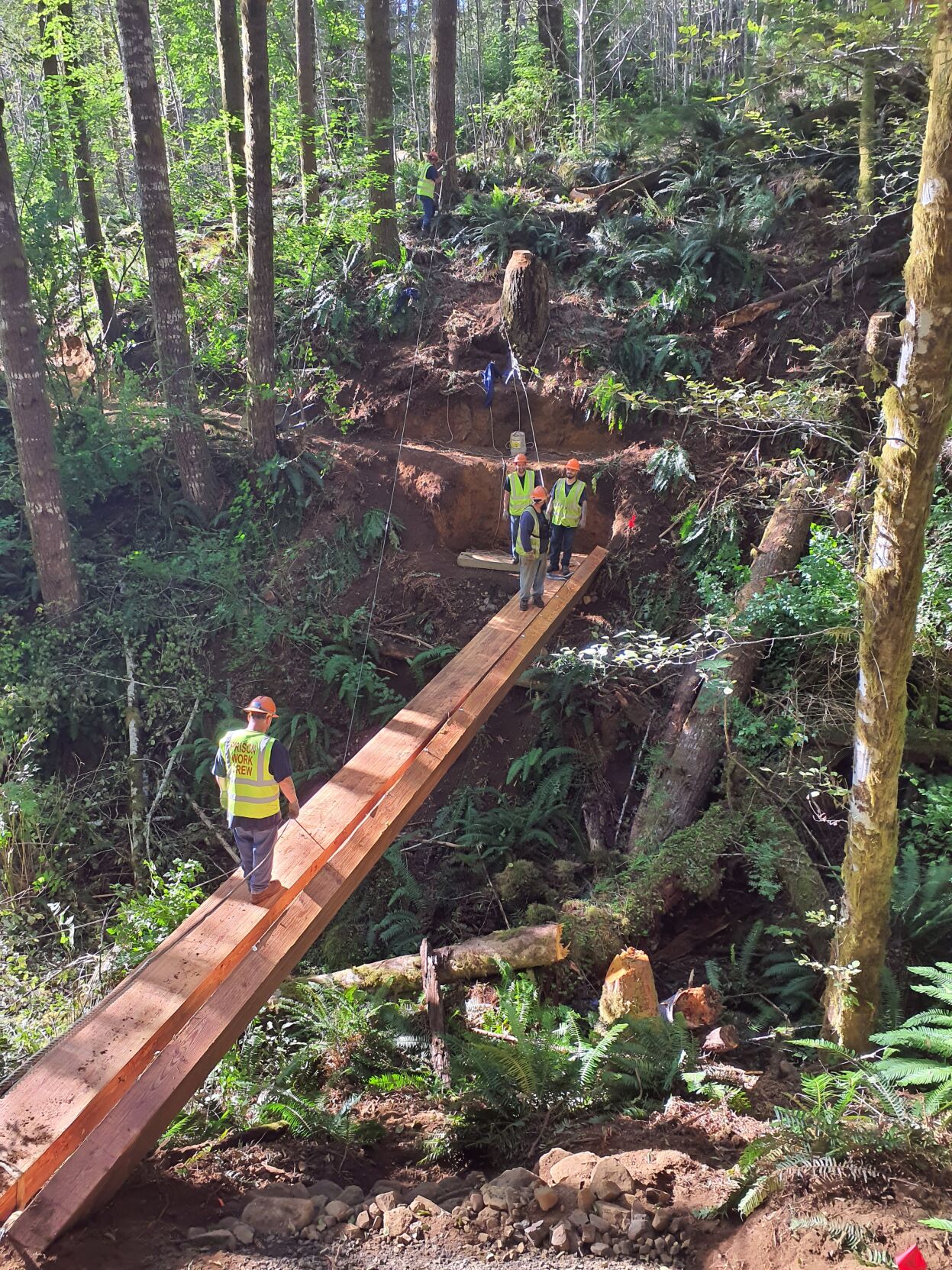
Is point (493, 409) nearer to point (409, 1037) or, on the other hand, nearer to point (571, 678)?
point (571, 678)

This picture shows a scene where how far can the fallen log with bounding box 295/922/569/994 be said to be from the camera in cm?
696

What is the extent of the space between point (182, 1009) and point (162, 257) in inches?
455

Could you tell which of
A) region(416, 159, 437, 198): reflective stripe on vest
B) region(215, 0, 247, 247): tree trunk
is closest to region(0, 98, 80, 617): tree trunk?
region(215, 0, 247, 247): tree trunk

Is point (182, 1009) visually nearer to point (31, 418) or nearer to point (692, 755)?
point (692, 755)

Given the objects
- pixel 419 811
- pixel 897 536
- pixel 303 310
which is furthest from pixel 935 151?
pixel 303 310

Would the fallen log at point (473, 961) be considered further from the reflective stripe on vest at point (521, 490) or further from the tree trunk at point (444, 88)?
the tree trunk at point (444, 88)

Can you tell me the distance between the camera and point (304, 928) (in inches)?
239

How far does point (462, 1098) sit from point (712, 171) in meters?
17.6

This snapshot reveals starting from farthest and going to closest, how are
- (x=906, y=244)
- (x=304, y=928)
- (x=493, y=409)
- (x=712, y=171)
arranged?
(x=712, y=171) → (x=493, y=409) → (x=906, y=244) → (x=304, y=928)

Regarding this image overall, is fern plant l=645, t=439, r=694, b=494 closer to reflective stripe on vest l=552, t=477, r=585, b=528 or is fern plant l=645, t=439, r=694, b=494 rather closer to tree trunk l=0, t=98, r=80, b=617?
reflective stripe on vest l=552, t=477, r=585, b=528

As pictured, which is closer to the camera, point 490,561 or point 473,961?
point 473,961

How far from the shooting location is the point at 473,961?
6961 mm

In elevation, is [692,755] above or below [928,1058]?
below

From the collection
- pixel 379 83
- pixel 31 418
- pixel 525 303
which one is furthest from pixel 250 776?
pixel 379 83
